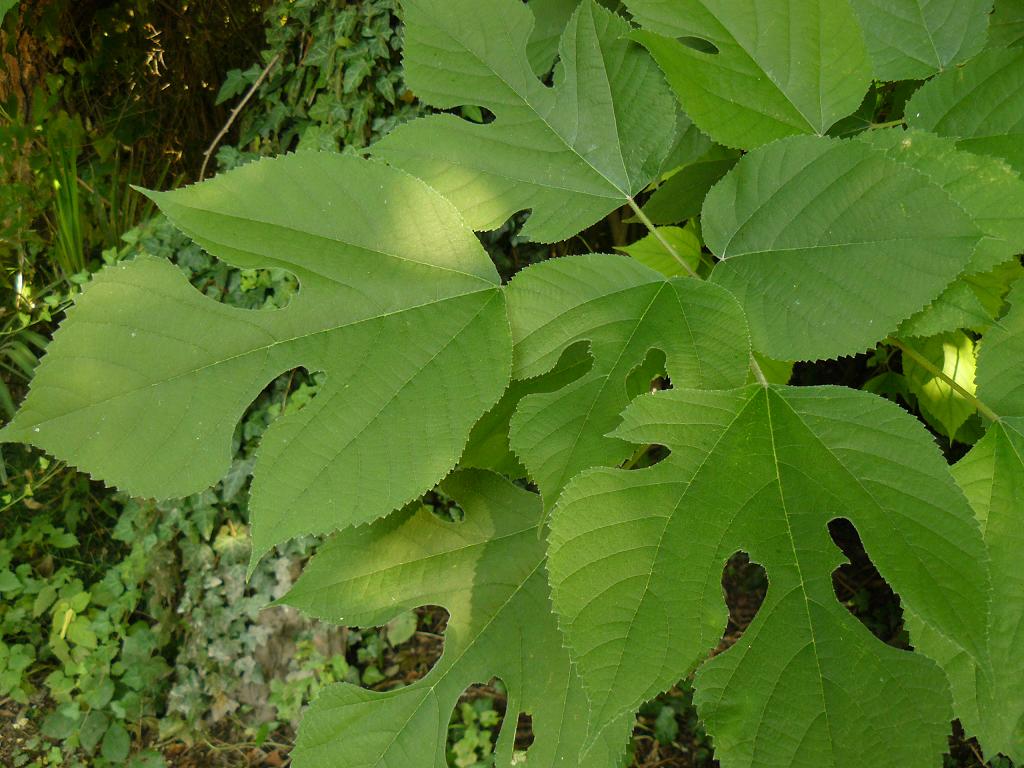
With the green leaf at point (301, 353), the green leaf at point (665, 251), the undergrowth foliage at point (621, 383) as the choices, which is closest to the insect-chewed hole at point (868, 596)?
the green leaf at point (665, 251)

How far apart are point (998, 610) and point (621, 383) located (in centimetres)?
32

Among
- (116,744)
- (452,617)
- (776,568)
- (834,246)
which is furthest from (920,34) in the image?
(116,744)

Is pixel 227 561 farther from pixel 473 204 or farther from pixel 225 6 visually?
pixel 225 6

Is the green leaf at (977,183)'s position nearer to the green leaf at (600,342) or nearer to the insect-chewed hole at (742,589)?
the green leaf at (600,342)

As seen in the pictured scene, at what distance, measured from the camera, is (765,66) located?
2.41ft

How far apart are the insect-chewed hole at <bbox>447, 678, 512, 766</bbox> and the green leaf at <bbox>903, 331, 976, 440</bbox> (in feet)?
Result: 5.72

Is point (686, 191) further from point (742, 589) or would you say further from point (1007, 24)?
point (742, 589)

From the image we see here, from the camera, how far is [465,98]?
2.52 feet

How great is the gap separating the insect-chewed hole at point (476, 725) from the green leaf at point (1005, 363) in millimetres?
2167

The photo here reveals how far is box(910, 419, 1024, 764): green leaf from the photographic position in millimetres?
608

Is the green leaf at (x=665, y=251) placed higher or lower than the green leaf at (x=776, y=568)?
higher

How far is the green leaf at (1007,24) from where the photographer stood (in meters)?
0.90

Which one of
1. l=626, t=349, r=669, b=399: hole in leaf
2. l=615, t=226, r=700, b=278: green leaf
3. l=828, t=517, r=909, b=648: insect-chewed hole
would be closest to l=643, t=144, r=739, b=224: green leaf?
l=615, t=226, r=700, b=278: green leaf

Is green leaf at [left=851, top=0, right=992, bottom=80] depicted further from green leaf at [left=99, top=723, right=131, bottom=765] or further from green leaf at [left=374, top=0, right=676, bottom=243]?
green leaf at [left=99, top=723, right=131, bottom=765]
